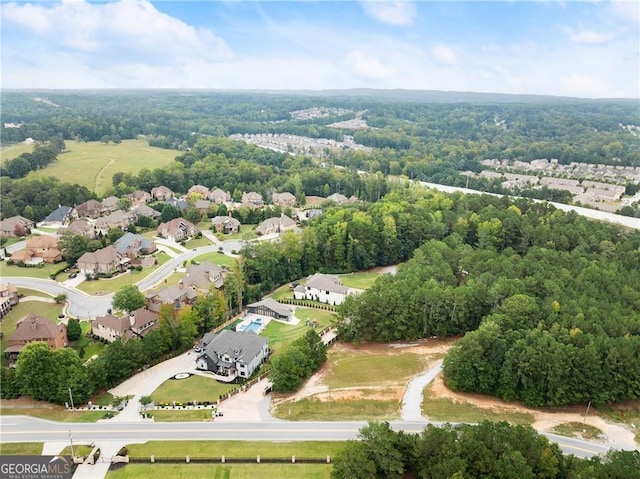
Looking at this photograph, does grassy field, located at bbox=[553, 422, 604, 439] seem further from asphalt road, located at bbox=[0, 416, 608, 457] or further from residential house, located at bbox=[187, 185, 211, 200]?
residential house, located at bbox=[187, 185, 211, 200]

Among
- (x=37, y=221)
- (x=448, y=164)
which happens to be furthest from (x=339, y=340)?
(x=448, y=164)

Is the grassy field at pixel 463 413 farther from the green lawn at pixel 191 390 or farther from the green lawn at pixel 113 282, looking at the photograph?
the green lawn at pixel 113 282

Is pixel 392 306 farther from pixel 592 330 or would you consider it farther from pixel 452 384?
pixel 592 330

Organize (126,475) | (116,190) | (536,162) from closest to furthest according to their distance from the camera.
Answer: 1. (126,475)
2. (116,190)
3. (536,162)

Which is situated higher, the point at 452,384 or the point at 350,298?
the point at 350,298

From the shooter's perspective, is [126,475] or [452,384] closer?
[126,475]

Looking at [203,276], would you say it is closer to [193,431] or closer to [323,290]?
[323,290]

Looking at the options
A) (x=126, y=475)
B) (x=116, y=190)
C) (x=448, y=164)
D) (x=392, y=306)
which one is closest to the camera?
(x=126, y=475)
